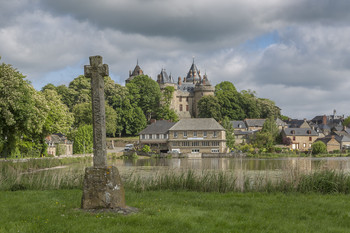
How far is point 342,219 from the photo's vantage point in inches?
341

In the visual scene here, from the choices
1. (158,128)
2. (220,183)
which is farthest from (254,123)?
(220,183)

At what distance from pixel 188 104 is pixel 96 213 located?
344ft

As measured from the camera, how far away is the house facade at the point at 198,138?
227ft

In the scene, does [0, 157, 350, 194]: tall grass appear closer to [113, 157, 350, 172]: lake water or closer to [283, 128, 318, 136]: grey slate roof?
[113, 157, 350, 172]: lake water

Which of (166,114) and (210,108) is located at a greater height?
(210,108)

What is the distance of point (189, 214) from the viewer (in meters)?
8.74

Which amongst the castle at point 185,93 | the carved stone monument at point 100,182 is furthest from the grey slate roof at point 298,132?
the carved stone monument at point 100,182

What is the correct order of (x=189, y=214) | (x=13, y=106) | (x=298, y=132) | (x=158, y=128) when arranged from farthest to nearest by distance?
(x=298, y=132) → (x=158, y=128) → (x=13, y=106) → (x=189, y=214)

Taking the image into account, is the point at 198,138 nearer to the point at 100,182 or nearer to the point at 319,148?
the point at 319,148

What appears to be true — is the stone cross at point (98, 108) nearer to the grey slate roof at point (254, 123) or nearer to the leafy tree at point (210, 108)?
the grey slate roof at point (254, 123)

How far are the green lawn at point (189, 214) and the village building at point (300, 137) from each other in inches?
2626

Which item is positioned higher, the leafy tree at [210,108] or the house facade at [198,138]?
the leafy tree at [210,108]

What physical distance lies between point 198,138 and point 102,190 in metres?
61.1

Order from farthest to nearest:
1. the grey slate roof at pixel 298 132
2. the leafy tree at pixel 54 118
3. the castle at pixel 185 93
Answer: the castle at pixel 185 93
the grey slate roof at pixel 298 132
the leafy tree at pixel 54 118
